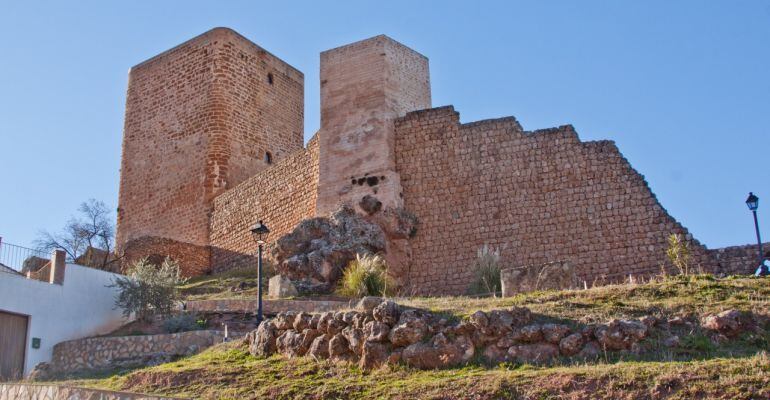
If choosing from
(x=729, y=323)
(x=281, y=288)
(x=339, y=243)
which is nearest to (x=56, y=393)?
(x=281, y=288)

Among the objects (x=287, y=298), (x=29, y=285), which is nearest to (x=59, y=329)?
(x=29, y=285)

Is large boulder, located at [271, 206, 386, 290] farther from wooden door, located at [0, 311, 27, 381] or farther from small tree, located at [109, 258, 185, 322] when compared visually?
wooden door, located at [0, 311, 27, 381]

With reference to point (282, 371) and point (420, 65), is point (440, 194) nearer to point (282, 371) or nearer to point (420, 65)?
point (420, 65)

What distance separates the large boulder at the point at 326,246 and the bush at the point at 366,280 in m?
0.85

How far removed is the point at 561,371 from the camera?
9.89m

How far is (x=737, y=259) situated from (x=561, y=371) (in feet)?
27.1

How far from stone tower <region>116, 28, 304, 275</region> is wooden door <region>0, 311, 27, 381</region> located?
9.64m

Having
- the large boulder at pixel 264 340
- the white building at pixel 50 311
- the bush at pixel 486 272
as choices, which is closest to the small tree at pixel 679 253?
the bush at pixel 486 272

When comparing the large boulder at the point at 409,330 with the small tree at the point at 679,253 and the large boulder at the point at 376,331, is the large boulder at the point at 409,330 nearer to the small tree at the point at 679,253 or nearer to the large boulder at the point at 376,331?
the large boulder at the point at 376,331

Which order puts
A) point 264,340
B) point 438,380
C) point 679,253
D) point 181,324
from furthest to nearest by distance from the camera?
point 679,253
point 181,324
point 264,340
point 438,380

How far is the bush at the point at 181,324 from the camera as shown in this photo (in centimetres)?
1608

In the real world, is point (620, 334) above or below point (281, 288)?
below

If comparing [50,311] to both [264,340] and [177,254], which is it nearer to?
[264,340]

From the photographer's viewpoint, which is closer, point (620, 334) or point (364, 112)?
point (620, 334)
